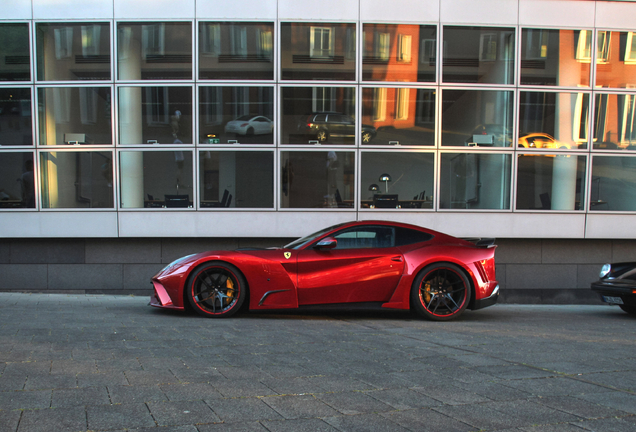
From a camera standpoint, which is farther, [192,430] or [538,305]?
[538,305]

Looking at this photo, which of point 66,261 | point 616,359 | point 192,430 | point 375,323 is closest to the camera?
point 192,430

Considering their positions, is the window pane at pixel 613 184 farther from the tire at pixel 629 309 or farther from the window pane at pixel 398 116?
the window pane at pixel 398 116

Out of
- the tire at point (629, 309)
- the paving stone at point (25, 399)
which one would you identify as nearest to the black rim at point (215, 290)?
the paving stone at point (25, 399)

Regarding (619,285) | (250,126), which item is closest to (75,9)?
(250,126)

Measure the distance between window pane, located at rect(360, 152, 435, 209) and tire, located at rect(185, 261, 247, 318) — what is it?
438 cm

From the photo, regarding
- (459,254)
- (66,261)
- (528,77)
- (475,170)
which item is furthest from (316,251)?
(528,77)

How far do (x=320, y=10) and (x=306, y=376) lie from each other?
8263 millimetres

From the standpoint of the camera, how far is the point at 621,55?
35.2ft

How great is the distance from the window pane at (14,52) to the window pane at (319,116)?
4.99 meters

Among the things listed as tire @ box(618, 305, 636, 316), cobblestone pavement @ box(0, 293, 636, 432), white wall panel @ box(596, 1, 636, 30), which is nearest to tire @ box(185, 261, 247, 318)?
cobblestone pavement @ box(0, 293, 636, 432)

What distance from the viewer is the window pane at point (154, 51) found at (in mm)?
10227

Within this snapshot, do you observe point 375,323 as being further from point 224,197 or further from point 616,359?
point 224,197

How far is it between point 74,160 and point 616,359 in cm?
949

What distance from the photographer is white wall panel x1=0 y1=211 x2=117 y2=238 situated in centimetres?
1002
